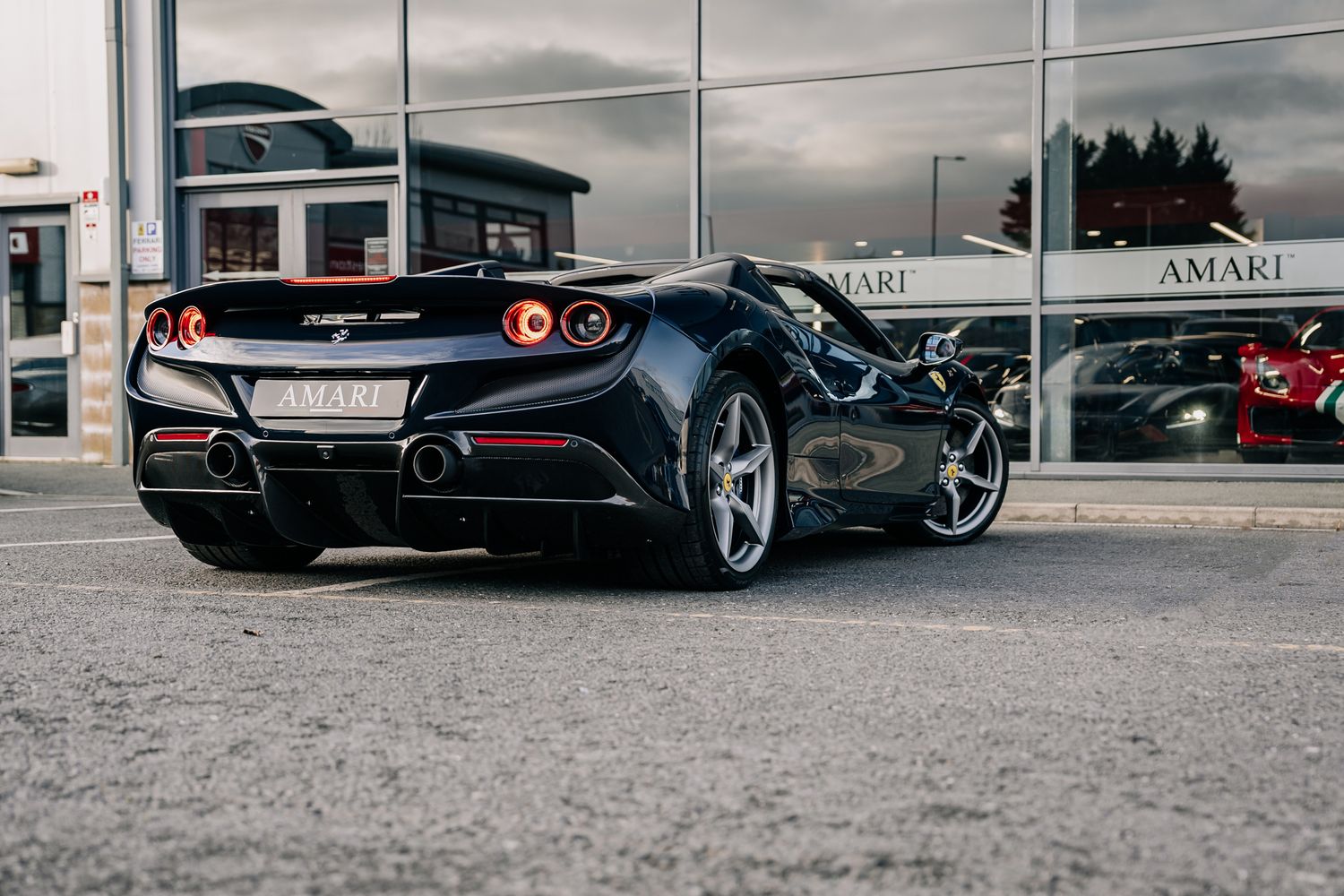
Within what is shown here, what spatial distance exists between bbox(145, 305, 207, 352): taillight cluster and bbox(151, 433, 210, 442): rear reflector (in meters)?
0.29

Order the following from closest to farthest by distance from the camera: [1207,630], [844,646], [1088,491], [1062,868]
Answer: [1062,868], [844,646], [1207,630], [1088,491]

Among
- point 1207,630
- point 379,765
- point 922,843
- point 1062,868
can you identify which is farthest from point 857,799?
point 1207,630

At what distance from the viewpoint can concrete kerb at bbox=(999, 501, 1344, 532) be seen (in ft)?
26.0

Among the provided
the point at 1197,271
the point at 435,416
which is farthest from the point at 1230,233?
the point at 435,416

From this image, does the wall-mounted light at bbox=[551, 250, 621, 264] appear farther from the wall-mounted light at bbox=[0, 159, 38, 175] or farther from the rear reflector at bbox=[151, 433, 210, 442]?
the rear reflector at bbox=[151, 433, 210, 442]

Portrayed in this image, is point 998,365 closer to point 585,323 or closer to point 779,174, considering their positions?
point 779,174

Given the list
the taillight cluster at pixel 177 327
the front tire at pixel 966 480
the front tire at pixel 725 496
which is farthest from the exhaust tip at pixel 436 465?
the front tire at pixel 966 480

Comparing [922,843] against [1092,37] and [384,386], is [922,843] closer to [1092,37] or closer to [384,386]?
[384,386]

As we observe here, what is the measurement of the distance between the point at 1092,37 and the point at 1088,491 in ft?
11.7

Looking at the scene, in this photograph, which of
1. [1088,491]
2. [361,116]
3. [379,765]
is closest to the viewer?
[379,765]

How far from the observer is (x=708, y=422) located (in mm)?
4500

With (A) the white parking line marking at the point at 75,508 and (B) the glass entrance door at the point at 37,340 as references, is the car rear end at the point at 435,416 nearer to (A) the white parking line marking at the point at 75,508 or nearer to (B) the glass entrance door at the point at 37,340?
(A) the white parking line marking at the point at 75,508

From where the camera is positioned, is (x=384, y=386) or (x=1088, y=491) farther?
(x=1088, y=491)

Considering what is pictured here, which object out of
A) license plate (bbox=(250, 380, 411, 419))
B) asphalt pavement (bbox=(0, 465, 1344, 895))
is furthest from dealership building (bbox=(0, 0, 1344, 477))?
license plate (bbox=(250, 380, 411, 419))
